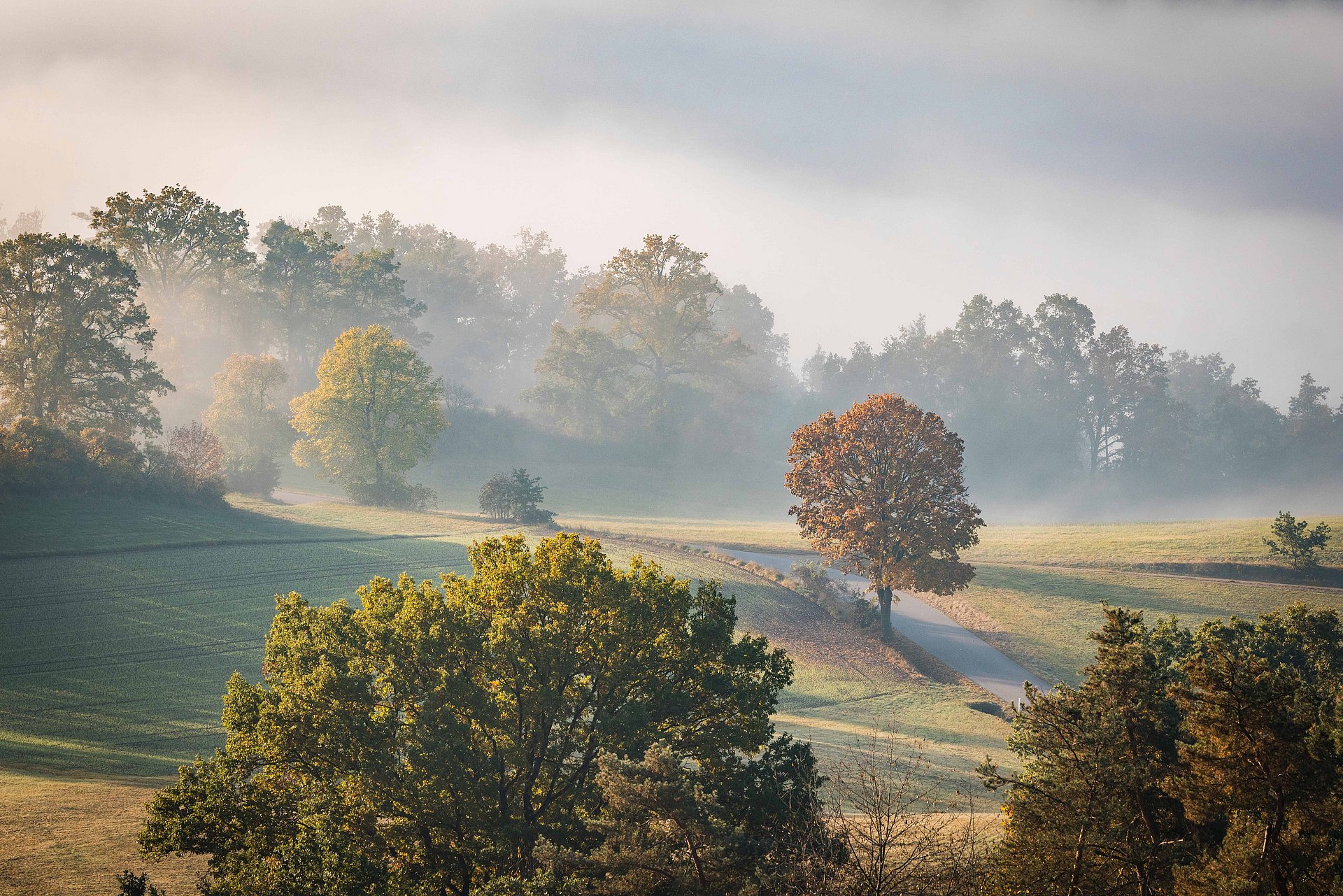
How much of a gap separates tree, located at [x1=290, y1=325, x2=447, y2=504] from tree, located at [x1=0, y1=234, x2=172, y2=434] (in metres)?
10.0

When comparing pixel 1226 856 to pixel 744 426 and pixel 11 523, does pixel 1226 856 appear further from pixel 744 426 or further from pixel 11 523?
→ pixel 744 426

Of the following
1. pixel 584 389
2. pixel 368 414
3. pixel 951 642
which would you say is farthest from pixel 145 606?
pixel 584 389

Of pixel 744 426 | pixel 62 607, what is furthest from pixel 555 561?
pixel 744 426

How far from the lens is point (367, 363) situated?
58.8m

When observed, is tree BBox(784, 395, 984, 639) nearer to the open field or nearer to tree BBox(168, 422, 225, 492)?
the open field

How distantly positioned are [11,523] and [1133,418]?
374ft

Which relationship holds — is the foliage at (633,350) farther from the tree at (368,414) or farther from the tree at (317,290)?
the tree at (368,414)

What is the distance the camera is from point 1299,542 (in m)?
42.8

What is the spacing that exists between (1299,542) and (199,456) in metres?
58.0

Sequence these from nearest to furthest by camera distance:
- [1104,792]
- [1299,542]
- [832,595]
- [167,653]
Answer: [1104,792], [167,653], [1299,542], [832,595]

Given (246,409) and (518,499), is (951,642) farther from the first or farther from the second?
(246,409)

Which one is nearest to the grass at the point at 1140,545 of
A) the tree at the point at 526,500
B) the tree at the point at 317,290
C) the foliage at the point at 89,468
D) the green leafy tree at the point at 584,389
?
the tree at the point at 526,500

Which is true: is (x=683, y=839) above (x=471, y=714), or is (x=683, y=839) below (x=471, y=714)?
below

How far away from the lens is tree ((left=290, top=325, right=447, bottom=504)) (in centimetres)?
5903
